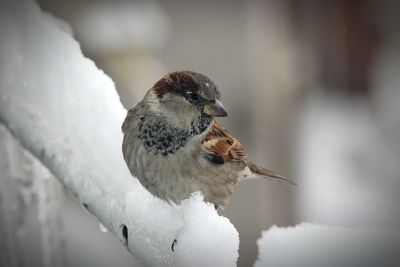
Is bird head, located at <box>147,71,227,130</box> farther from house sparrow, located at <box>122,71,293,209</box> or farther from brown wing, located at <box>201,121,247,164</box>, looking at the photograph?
brown wing, located at <box>201,121,247,164</box>

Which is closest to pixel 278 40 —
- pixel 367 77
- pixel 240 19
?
pixel 240 19

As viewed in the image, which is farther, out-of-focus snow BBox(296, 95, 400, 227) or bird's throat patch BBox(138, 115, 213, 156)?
out-of-focus snow BBox(296, 95, 400, 227)

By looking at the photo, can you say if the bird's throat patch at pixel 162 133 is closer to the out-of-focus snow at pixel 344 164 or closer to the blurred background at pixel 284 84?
the blurred background at pixel 284 84

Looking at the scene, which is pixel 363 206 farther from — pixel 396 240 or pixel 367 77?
pixel 396 240

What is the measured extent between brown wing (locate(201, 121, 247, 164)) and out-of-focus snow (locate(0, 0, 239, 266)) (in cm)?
48

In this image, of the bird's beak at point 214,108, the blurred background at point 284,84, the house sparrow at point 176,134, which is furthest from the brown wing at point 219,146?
the blurred background at point 284,84

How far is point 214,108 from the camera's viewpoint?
3.20ft

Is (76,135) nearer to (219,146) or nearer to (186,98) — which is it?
(186,98)

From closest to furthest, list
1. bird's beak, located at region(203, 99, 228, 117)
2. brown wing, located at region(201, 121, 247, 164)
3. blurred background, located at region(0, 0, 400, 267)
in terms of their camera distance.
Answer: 1. bird's beak, located at region(203, 99, 228, 117)
2. brown wing, located at region(201, 121, 247, 164)
3. blurred background, located at region(0, 0, 400, 267)

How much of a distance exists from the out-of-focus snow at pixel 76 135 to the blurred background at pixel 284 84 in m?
1.32

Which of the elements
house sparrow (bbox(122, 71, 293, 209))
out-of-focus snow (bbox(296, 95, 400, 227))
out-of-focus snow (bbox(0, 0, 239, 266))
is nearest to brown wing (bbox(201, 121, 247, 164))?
house sparrow (bbox(122, 71, 293, 209))

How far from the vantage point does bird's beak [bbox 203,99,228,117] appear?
964 millimetres

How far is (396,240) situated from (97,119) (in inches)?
13.0

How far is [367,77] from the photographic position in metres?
2.89
